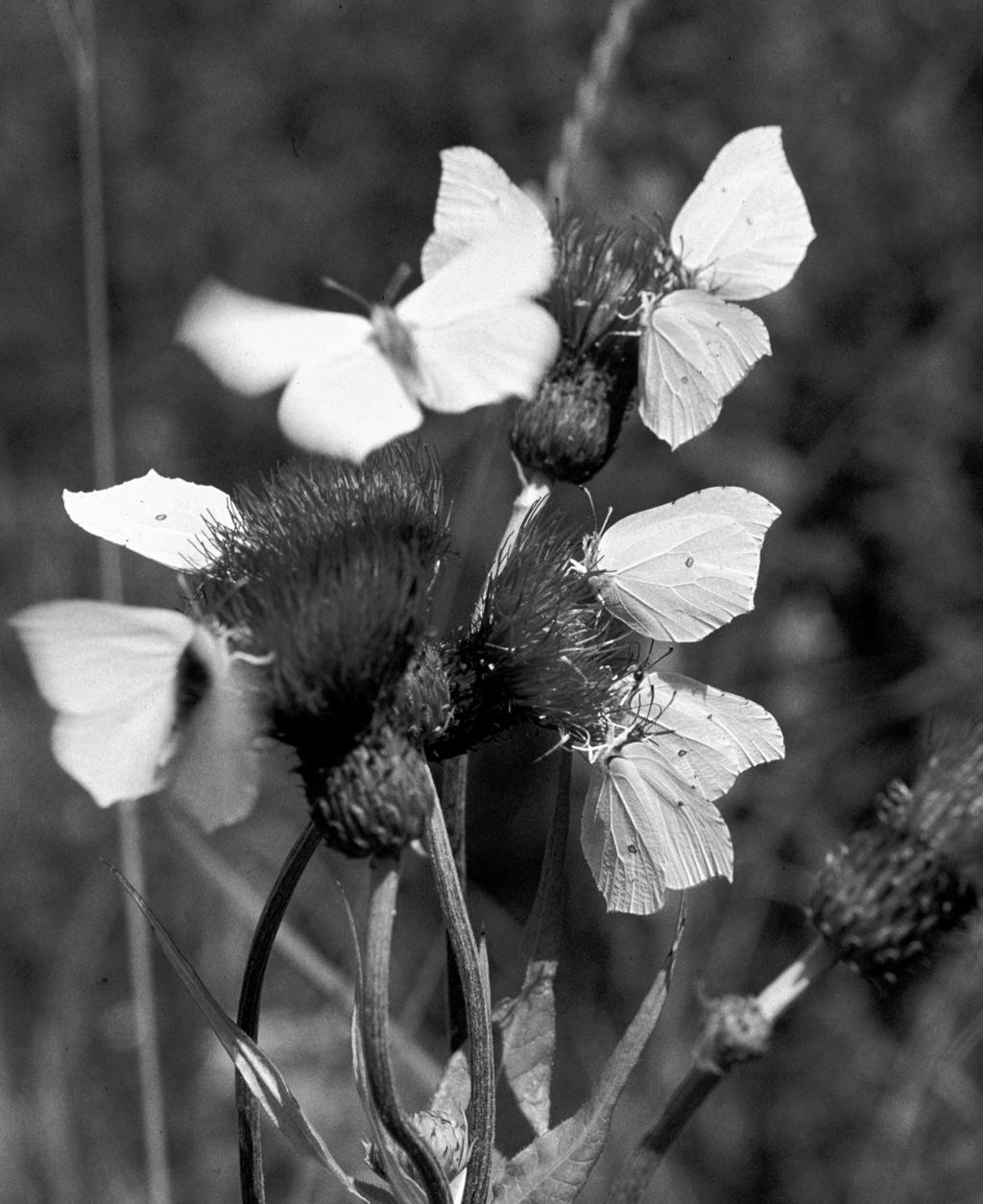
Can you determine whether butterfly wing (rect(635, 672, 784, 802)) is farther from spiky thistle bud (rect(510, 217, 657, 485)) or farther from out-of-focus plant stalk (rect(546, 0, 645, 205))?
out-of-focus plant stalk (rect(546, 0, 645, 205))

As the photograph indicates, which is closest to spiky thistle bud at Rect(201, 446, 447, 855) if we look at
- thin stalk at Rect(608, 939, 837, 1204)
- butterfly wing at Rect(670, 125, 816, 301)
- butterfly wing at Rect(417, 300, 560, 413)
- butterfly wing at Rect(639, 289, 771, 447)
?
butterfly wing at Rect(417, 300, 560, 413)

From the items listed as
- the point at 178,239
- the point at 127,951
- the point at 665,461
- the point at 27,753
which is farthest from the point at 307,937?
the point at 178,239

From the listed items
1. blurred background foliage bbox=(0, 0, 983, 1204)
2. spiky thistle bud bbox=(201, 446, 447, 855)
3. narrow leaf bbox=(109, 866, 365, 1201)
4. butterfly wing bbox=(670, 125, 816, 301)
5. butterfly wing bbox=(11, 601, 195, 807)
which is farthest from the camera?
blurred background foliage bbox=(0, 0, 983, 1204)

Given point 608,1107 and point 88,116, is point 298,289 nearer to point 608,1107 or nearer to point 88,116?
point 88,116

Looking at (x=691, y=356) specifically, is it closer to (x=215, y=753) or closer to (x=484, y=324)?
(x=484, y=324)

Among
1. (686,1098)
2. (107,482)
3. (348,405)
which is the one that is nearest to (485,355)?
(348,405)
